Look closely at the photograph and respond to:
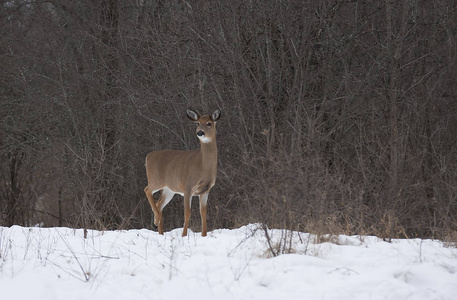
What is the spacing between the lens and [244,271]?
5613 mm

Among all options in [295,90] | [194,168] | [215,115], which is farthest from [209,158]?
[295,90]

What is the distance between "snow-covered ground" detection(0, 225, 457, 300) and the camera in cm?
505

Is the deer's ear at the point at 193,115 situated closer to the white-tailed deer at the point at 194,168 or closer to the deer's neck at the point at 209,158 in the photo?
the white-tailed deer at the point at 194,168

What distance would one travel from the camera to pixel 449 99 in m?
12.9

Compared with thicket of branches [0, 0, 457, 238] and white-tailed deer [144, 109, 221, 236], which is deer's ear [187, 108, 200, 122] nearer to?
white-tailed deer [144, 109, 221, 236]

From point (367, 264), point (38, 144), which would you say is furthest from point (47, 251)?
point (38, 144)

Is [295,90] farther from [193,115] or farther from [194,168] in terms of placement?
[194,168]

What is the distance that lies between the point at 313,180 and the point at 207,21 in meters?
6.00

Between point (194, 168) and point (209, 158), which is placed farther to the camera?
point (194, 168)

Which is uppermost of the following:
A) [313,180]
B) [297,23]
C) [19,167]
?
[297,23]

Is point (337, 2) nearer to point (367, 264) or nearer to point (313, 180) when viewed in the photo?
point (313, 180)

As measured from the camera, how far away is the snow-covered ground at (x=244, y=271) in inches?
199

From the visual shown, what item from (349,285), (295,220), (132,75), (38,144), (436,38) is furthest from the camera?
(38,144)

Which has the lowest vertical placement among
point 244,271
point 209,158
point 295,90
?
point 244,271
